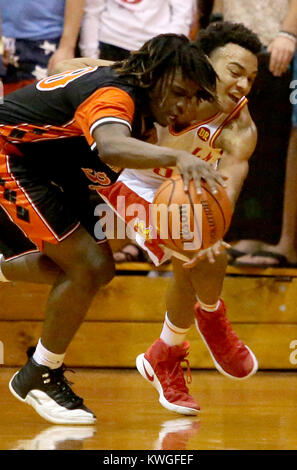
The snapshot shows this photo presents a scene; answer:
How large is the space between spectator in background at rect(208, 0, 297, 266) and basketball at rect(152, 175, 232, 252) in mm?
1901

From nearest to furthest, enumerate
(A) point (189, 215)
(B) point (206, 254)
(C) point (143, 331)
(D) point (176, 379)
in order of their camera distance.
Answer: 1. (A) point (189, 215)
2. (B) point (206, 254)
3. (D) point (176, 379)
4. (C) point (143, 331)

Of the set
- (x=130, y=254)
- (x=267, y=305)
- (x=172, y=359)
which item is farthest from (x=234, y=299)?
(x=172, y=359)

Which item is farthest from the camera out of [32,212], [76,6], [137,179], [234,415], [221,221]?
[76,6]

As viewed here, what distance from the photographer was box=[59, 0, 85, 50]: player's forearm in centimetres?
471

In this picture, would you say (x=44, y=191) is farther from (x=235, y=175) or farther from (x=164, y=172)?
(x=235, y=175)

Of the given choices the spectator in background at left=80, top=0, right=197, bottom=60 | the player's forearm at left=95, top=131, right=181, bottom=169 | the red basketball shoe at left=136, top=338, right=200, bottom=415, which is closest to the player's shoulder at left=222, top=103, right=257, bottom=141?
the red basketball shoe at left=136, top=338, right=200, bottom=415

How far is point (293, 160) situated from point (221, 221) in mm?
2028

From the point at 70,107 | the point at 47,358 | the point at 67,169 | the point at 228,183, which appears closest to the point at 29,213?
the point at 67,169

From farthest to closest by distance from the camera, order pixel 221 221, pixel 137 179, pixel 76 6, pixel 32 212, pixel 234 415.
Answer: pixel 76 6, pixel 137 179, pixel 234 415, pixel 32 212, pixel 221 221

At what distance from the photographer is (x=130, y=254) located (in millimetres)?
4910

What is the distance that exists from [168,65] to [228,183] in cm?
73

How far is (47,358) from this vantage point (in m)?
3.37

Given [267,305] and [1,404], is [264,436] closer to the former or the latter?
Answer: [1,404]

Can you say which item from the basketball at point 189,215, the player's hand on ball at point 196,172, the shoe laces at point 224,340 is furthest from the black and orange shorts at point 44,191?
the player's hand on ball at point 196,172
